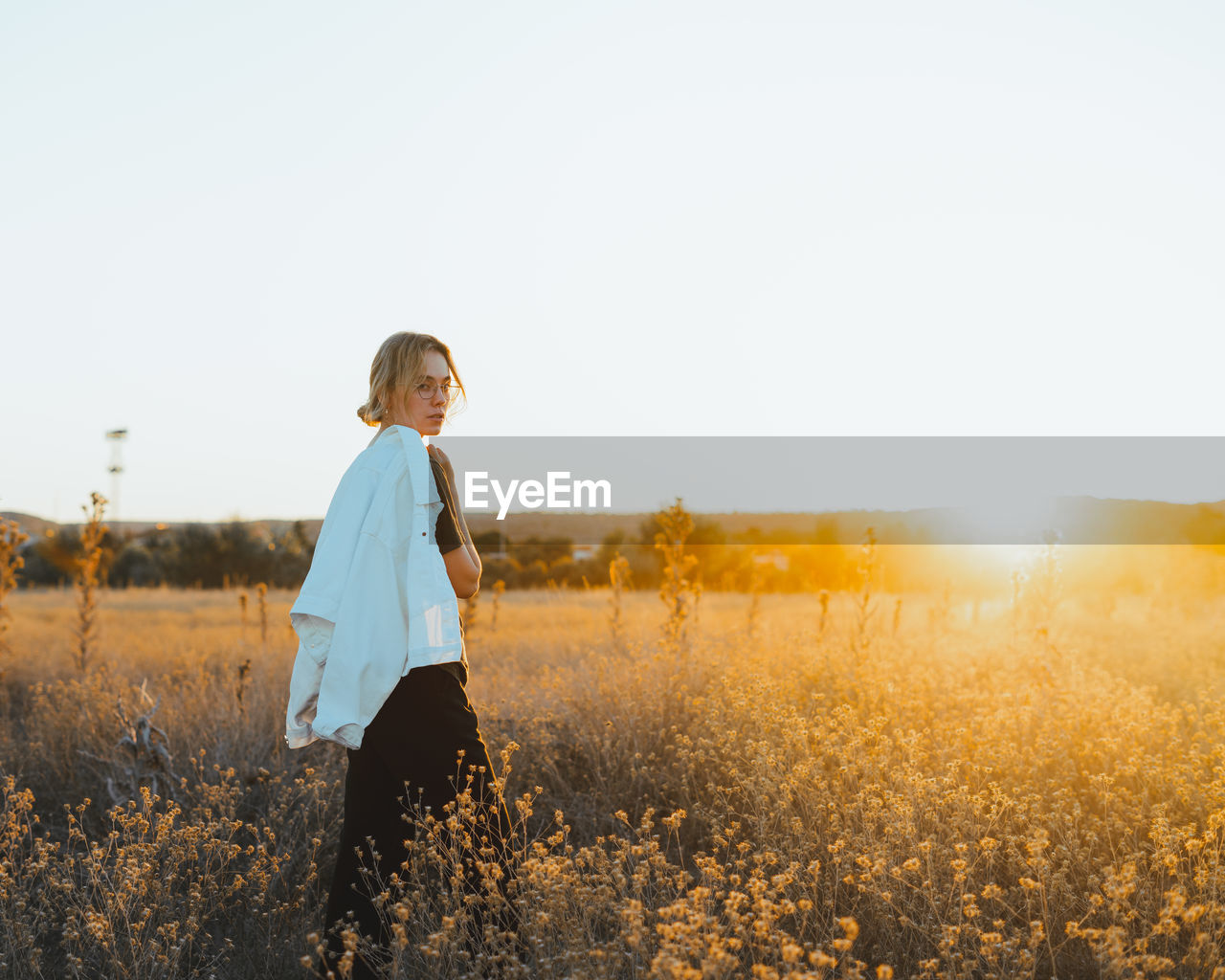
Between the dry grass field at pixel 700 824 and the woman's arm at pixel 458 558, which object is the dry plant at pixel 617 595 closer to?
the dry grass field at pixel 700 824

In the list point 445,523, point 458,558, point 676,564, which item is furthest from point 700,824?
point 676,564

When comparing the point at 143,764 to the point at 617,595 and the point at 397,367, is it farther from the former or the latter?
the point at 617,595

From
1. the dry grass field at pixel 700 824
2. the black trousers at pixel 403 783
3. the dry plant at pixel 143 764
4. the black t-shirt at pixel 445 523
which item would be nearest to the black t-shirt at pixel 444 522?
the black t-shirt at pixel 445 523

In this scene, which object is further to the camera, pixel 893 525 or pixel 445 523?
pixel 893 525

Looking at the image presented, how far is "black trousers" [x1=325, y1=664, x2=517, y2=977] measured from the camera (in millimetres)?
2879

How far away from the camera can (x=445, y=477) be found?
2992 mm

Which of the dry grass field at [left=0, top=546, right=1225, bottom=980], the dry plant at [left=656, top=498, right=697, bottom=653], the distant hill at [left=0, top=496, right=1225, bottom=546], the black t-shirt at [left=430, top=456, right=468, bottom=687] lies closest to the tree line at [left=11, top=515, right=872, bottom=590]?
the distant hill at [left=0, top=496, right=1225, bottom=546]

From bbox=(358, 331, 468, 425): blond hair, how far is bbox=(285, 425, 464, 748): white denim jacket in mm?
186

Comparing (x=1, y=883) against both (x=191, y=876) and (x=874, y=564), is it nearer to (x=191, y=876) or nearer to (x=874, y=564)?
(x=191, y=876)

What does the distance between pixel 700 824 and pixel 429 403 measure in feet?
7.85

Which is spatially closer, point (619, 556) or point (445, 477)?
point (445, 477)

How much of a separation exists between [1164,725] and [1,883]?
237 inches

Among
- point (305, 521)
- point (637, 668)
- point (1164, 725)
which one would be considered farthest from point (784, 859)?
point (305, 521)

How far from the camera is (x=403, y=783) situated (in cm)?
299
